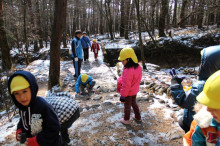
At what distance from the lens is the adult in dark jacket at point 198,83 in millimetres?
1766

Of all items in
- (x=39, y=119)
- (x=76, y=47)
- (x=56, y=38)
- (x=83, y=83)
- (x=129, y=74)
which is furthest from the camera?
(x=76, y=47)

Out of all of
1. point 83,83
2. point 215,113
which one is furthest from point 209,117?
point 83,83

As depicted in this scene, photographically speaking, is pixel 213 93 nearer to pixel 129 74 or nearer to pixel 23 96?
pixel 23 96

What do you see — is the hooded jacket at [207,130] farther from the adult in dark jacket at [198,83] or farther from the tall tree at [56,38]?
the tall tree at [56,38]

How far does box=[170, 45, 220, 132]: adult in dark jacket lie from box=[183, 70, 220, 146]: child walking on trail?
49cm

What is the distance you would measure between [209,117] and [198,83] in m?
0.67

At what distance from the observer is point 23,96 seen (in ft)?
5.33

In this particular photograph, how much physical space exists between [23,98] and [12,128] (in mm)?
2912

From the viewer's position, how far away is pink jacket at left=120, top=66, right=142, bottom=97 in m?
3.17

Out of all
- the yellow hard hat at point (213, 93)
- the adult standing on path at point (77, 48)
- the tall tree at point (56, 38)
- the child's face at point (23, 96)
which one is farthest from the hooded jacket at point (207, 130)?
the adult standing on path at point (77, 48)

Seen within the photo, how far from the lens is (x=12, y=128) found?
3.86 metres

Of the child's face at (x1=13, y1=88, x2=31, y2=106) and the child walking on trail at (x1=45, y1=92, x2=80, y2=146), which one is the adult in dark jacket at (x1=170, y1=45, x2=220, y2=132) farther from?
the child's face at (x1=13, y1=88, x2=31, y2=106)

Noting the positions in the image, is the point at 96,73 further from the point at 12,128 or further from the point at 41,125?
the point at 41,125

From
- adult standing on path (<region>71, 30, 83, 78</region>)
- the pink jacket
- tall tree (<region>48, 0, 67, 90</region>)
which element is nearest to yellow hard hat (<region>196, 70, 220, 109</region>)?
the pink jacket
